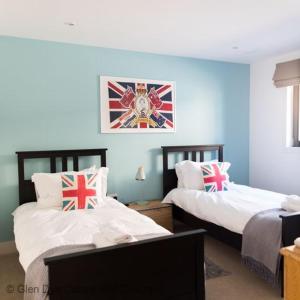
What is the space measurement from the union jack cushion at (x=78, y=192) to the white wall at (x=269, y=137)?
262 cm

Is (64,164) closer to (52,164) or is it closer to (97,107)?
(52,164)

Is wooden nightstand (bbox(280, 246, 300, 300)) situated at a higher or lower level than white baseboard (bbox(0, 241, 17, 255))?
higher

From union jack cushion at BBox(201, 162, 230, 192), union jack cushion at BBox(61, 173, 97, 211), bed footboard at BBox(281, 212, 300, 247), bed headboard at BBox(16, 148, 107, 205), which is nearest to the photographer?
bed footboard at BBox(281, 212, 300, 247)

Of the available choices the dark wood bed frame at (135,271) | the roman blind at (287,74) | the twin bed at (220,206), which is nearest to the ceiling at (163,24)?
the roman blind at (287,74)

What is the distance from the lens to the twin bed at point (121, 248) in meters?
1.57

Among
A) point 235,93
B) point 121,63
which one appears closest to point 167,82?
point 121,63

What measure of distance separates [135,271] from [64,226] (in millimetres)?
857

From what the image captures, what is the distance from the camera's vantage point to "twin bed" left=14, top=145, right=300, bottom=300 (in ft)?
5.15

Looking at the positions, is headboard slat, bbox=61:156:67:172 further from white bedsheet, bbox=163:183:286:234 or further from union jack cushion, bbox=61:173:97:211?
white bedsheet, bbox=163:183:286:234

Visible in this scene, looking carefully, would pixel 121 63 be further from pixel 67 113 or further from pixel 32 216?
pixel 32 216

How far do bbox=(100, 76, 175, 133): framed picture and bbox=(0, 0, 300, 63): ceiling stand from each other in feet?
1.39

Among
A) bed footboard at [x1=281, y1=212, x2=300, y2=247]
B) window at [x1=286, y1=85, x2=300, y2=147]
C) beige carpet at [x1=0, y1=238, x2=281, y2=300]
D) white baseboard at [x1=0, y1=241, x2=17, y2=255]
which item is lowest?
beige carpet at [x1=0, y1=238, x2=281, y2=300]

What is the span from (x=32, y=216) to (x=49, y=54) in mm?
1758

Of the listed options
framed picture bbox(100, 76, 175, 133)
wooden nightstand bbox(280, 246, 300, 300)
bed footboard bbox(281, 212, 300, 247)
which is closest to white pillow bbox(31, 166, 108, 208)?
framed picture bbox(100, 76, 175, 133)
